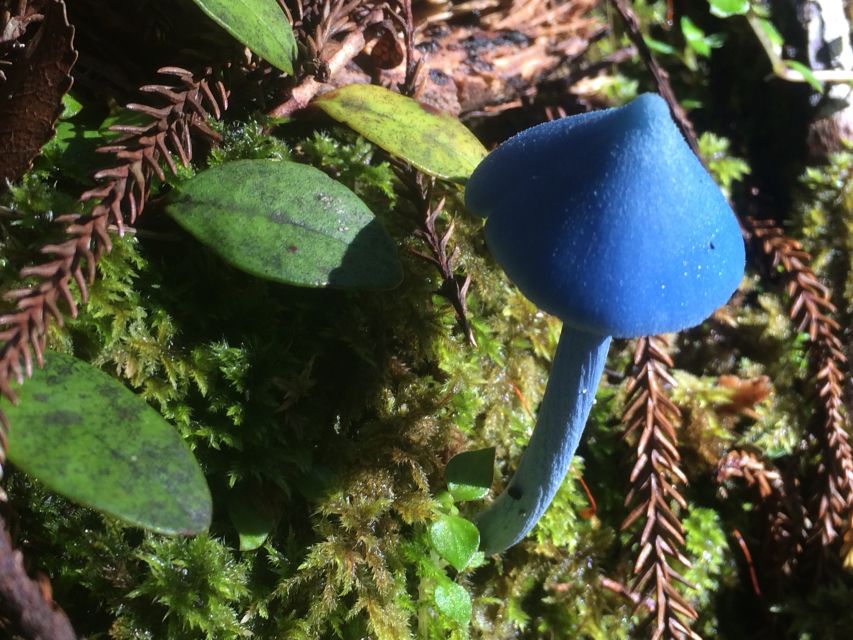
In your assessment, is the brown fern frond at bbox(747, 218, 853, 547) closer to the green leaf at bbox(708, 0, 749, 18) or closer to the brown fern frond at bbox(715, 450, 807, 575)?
the brown fern frond at bbox(715, 450, 807, 575)

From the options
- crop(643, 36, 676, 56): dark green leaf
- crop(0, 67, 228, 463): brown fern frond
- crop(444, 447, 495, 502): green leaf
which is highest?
crop(0, 67, 228, 463): brown fern frond

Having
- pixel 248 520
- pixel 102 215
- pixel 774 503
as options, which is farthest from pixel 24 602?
pixel 774 503

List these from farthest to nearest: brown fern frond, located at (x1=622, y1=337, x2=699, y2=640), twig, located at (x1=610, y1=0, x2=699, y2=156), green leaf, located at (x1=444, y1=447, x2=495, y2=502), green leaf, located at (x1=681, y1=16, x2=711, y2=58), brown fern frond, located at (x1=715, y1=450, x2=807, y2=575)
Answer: green leaf, located at (x1=681, y1=16, x2=711, y2=58) → twig, located at (x1=610, y1=0, x2=699, y2=156) → brown fern frond, located at (x1=715, y1=450, x2=807, y2=575) → brown fern frond, located at (x1=622, y1=337, x2=699, y2=640) → green leaf, located at (x1=444, y1=447, x2=495, y2=502)

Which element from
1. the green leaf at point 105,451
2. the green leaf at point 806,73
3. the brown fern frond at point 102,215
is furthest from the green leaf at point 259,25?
the green leaf at point 806,73

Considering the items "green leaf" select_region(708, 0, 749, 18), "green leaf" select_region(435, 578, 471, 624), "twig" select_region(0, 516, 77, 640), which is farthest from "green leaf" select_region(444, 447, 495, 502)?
"green leaf" select_region(708, 0, 749, 18)

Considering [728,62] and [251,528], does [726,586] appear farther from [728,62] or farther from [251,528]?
[728,62]

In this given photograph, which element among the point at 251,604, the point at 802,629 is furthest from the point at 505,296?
the point at 802,629

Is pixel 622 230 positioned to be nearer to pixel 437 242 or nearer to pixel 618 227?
pixel 618 227

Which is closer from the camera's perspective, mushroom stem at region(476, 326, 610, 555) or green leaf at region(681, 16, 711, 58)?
mushroom stem at region(476, 326, 610, 555)
